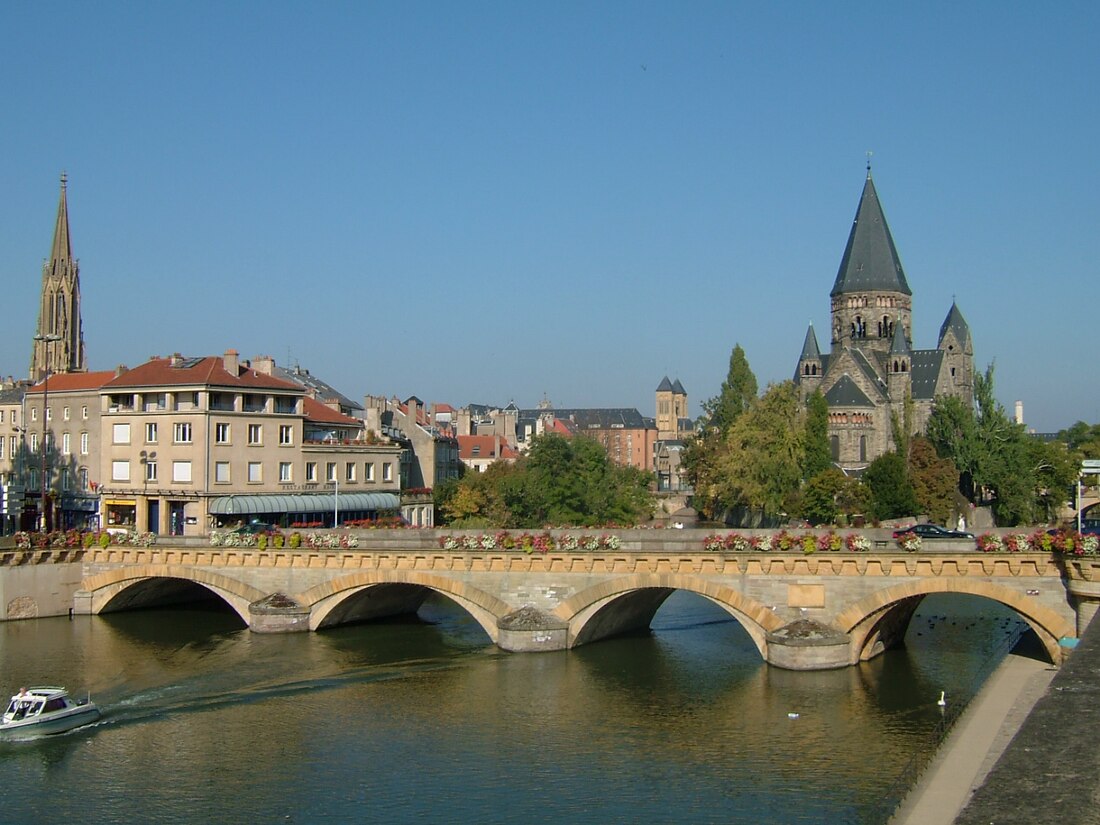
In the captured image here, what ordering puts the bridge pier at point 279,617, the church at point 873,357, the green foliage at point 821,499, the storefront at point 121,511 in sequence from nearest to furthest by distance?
the bridge pier at point 279,617, the storefront at point 121,511, the green foliage at point 821,499, the church at point 873,357

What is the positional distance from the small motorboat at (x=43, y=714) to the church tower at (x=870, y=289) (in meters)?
117

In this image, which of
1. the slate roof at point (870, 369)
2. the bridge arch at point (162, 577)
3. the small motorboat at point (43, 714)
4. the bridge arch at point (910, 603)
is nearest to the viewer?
the small motorboat at point (43, 714)

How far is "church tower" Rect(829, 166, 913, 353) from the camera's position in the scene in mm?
143250

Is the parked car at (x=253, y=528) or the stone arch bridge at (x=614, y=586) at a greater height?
the parked car at (x=253, y=528)

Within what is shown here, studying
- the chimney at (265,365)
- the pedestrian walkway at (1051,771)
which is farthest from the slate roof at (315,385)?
the pedestrian walkway at (1051,771)

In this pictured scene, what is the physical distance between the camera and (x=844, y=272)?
146375mm

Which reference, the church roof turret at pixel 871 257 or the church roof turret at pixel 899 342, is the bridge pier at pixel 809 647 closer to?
the church roof turret at pixel 899 342

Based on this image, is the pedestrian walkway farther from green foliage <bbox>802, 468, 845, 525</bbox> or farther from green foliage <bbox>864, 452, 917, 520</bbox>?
green foliage <bbox>864, 452, 917, 520</bbox>

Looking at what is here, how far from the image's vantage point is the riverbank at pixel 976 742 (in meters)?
24.7

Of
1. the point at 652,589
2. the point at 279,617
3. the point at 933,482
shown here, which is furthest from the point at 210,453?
the point at 933,482

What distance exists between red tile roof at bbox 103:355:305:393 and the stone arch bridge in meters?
16.2

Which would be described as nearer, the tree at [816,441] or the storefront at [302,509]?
the storefront at [302,509]

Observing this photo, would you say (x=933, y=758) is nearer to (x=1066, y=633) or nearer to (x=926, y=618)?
(x=1066, y=633)

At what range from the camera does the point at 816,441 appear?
104m
